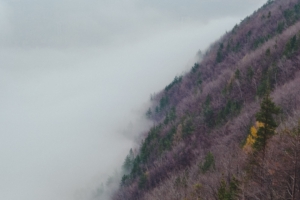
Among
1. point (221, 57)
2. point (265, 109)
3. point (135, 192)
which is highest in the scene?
point (221, 57)

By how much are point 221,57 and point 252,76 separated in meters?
58.4

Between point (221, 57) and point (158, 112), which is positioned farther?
point (158, 112)

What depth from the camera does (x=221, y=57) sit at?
13662 centimetres

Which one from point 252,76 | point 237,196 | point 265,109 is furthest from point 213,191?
point 252,76

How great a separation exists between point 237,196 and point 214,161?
69.9 ft

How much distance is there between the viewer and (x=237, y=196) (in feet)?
70.5

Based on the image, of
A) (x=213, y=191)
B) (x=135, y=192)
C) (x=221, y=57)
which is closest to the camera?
(x=213, y=191)

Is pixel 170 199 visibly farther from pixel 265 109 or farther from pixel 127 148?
pixel 127 148

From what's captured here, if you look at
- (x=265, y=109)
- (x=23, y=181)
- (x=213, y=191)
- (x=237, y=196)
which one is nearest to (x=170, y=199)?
(x=213, y=191)

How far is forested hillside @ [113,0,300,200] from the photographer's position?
20.6 metres

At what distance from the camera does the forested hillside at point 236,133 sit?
2056 cm

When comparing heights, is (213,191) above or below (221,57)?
below

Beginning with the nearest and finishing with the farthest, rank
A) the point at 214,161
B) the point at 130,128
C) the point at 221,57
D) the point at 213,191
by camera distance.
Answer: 1. the point at 213,191
2. the point at 214,161
3. the point at 221,57
4. the point at 130,128

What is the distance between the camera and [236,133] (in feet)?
171
